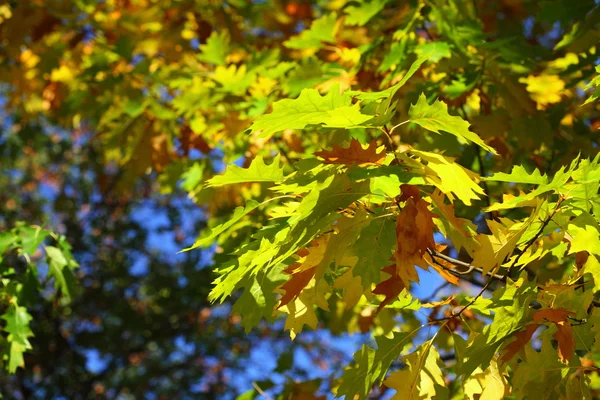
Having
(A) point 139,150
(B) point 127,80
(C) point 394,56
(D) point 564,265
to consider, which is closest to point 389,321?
(D) point 564,265

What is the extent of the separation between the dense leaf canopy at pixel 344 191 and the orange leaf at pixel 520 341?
0.6 inches

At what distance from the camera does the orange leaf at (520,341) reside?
160 cm

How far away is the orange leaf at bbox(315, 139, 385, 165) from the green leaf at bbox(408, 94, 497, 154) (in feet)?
0.42

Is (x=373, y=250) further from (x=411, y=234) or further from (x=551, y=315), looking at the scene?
(x=551, y=315)

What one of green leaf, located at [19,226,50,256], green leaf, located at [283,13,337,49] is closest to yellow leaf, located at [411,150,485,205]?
green leaf, located at [19,226,50,256]

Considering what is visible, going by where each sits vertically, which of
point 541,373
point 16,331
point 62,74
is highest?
point 62,74

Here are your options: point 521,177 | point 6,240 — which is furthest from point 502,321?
point 6,240

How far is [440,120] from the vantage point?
1.53 meters

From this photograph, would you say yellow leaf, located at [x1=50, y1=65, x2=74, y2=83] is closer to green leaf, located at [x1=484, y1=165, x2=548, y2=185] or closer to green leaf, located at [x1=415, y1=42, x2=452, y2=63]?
green leaf, located at [x1=415, y1=42, x2=452, y2=63]

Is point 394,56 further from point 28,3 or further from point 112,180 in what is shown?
point 112,180

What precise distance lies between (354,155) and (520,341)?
0.64m

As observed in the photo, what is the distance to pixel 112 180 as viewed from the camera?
8.01m

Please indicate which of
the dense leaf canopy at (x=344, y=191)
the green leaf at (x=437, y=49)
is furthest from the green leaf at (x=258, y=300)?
the green leaf at (x=437, y=49)

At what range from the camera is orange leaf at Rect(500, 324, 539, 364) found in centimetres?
160
